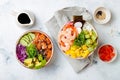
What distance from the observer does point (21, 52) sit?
1.37 meters

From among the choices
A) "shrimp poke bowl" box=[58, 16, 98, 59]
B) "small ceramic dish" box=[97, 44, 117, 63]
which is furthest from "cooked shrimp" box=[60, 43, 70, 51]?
"small ceramic dish" box=[97, 44, 117, 63]

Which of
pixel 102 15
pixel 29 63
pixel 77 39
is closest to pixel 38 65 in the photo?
pixel 29 63

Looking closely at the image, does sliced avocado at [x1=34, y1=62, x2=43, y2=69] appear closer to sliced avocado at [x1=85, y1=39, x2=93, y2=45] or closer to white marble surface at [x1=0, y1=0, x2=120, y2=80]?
white marble surface at [x1=0, y1=0, x2=120, y2=80]

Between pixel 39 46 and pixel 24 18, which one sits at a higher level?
pixel 24 18

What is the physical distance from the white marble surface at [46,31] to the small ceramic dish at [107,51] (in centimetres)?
2

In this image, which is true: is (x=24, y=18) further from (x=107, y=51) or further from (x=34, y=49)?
(x=107, y=51)

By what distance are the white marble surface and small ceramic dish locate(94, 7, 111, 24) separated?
2 centimetres

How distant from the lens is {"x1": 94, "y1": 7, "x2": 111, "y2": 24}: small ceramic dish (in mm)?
1393

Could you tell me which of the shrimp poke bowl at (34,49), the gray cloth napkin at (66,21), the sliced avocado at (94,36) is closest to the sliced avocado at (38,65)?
the shrimp poke bowl at (34,49)

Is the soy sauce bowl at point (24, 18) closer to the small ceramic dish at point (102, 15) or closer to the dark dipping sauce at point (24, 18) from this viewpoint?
the dark dipping sauce at point (24, 18)

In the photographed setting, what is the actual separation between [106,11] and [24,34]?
0.31 metres

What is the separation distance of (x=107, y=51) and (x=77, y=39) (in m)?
0.13

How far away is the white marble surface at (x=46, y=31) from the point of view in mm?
1397

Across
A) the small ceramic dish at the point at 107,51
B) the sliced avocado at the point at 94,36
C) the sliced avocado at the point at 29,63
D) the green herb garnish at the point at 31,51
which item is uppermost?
the green herb garnish at the point at 31,51
